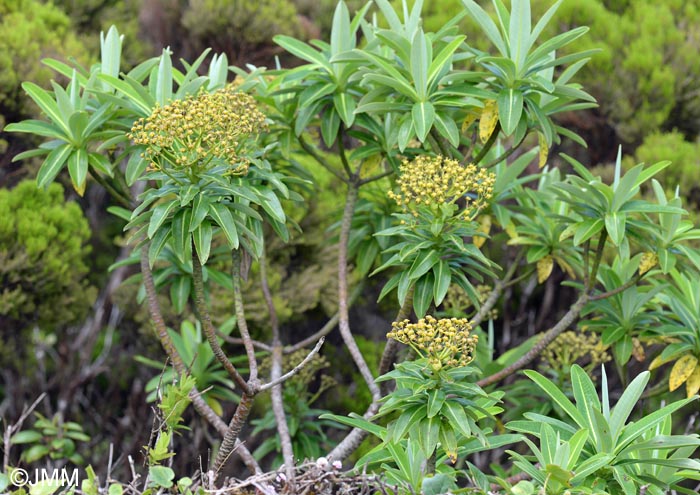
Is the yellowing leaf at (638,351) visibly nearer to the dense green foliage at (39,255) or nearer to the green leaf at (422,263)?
the green leaf at (422,263)

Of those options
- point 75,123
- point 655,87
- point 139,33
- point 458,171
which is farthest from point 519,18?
point 139,33

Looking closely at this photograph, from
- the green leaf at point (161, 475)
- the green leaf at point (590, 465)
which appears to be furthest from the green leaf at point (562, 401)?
the green leaf at point (161, 475)

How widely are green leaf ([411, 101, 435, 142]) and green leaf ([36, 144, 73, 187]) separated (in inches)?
56.4

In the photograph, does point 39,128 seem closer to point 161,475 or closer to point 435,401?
point 161,475

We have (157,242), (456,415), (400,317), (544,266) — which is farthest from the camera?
(544,266)

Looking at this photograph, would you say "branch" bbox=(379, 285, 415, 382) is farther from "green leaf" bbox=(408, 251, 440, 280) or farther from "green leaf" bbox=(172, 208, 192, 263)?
"green leaf" bbox=(172, 208, 192, 263)

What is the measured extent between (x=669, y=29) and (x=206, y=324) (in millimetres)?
4378

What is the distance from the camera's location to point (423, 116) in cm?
305

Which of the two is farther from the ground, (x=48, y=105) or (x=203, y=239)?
(x=48, y=105)

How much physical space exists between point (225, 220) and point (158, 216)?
0.24 m

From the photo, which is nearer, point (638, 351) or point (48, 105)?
point (48, 105)

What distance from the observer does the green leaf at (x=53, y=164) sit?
3199mm

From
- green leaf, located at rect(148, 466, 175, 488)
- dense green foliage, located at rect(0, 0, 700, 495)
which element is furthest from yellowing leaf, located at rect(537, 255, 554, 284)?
green leaf, located at rect(148, 466, 175, 488)

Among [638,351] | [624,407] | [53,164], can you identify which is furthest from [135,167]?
[638,351]
